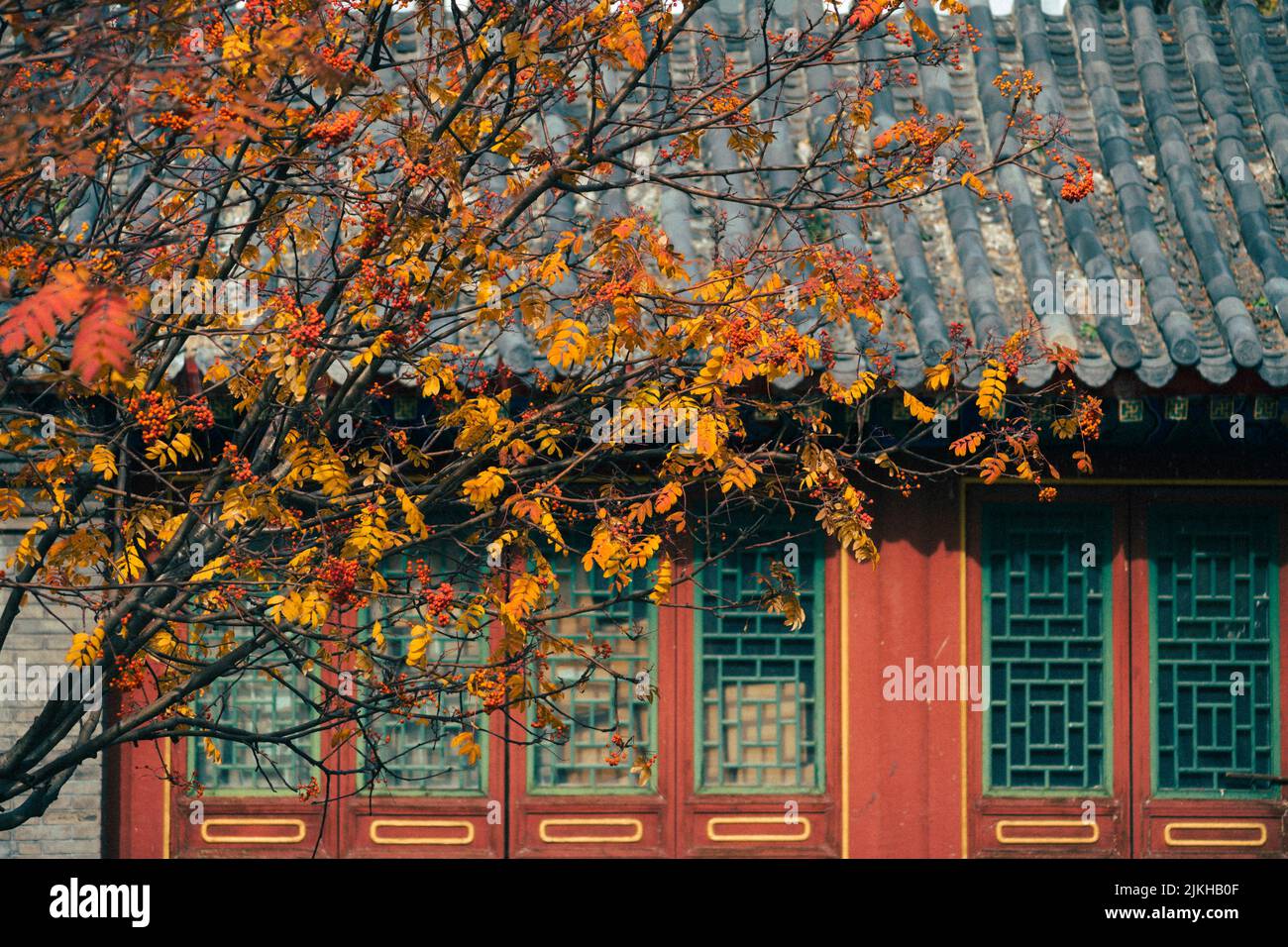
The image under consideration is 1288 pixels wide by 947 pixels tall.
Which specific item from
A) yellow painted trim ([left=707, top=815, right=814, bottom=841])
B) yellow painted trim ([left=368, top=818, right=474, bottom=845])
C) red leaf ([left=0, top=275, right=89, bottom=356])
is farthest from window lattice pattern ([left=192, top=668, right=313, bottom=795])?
red leaf ([left=0, top=275, right=89, bottom=356])

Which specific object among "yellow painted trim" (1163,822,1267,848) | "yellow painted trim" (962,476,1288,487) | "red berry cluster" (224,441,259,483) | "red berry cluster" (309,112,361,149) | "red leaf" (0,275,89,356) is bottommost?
"yellow painted trim" (1163,822,1267,848)

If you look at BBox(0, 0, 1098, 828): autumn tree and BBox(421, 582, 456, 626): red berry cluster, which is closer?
BBox(421, 582, 456, 626): red berry cluster

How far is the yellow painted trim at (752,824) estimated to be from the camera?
8555 mm

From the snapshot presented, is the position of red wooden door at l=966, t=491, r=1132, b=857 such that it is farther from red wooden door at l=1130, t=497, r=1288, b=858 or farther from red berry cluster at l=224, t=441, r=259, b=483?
red berry cluster at l=224, t=441, r=259, b=483

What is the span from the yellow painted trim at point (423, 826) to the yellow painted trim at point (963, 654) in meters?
2.60

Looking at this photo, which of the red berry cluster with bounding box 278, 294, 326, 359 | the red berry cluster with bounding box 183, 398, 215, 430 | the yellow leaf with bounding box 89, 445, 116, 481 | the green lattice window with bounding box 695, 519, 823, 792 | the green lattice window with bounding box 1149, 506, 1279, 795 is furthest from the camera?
the green lattice window with bounding box 1149, 506, 1279, 795

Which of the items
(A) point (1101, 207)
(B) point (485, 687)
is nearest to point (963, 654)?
(A) point (1101, 207)

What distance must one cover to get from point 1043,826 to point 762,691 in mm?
1652

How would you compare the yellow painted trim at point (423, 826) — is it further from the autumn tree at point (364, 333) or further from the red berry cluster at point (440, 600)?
the red berry cluster at point (440, 600)

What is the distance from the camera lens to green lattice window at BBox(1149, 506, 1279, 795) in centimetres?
877

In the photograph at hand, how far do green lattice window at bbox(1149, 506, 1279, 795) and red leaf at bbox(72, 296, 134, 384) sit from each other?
658 centimetres

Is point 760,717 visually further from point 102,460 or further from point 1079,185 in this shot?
point 102,460

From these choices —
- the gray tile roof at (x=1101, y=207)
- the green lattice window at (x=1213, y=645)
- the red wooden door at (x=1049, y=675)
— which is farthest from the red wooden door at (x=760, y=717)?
the green lattice window at (x=1213, y=645)

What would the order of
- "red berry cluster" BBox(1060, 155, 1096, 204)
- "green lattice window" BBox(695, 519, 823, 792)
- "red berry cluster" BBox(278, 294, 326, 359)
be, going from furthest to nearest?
"green lattice window" BBox(695, 519, 823, 792) < "red berry cluster" BBox(1060, 155, 1096, 204) < "red berry cluster" BBox(278, 294, 326, 359)
